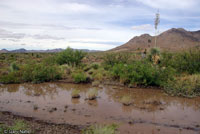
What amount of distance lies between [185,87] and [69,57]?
43.2 ft

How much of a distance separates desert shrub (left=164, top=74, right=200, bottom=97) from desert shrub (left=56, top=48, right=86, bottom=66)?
11326mm

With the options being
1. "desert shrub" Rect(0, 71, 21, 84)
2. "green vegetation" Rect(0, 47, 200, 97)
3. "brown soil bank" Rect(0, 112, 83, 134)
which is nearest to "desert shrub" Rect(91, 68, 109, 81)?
"green vegetation" Rect(0, 47, 200, 97)

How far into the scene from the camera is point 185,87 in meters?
12.0

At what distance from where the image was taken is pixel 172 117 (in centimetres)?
870

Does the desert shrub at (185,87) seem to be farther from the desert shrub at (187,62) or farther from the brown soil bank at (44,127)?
the brown soil bank at (44,127)

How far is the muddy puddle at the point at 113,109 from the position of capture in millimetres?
7785

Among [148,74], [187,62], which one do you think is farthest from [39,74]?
[187,62]

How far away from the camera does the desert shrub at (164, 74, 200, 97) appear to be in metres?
12.0

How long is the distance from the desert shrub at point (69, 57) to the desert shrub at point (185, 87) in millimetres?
11326

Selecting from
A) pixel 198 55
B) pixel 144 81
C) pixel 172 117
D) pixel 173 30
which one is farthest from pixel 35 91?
pixel 173 30

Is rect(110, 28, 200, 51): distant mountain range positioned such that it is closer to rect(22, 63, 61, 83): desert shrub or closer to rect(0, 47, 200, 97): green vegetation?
rect(0, 47, 200, 97): green vegetation

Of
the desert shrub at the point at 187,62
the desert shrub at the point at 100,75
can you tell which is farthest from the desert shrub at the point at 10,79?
the desert shrub at the point at 187,62

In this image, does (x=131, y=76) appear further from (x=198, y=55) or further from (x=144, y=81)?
(x=198, y=55)

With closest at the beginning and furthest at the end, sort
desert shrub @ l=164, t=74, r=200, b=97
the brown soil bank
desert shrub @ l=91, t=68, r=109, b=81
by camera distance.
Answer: the brown soil bank, desert shrub @ l=164, t=74, r=200, b=97, desert shrub @ l=91, t=68, r=109, b=81
